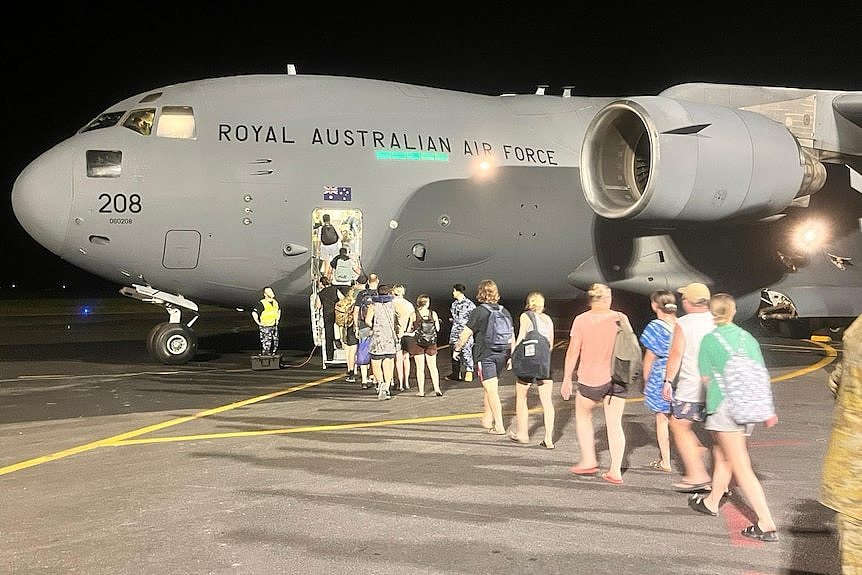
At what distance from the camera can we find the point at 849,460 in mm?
3049

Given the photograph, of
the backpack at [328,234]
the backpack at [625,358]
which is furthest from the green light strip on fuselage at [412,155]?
the backpack at [625,358]

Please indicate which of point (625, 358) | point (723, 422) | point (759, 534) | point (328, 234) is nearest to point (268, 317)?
point (328, 234)

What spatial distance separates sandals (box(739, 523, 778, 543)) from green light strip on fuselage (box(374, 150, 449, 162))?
870 cm

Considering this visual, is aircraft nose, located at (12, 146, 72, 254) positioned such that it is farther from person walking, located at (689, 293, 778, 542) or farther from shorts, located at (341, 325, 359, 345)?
person walking, located at (689, 293, 778, 542)

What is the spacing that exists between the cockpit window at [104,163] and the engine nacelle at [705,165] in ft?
21.5

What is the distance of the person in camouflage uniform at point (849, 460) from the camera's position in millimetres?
2975

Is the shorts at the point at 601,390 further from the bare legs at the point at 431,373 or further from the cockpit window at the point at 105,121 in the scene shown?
the cockpit window at the point at 105,121

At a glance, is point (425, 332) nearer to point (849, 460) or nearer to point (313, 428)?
point (313, 428)

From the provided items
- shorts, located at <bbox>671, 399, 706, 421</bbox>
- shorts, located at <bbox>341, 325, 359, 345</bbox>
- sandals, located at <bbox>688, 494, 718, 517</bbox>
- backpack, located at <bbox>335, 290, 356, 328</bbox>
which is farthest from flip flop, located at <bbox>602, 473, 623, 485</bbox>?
backpack, located at <bbox>335, 290, 356, 328</bbox>

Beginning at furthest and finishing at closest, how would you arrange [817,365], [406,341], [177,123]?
[817,365] < [177,123] < [406,341]

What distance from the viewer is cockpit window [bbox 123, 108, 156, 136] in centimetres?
1191

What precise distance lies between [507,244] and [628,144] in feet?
9.12

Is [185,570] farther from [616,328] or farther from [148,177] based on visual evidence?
[148,177]

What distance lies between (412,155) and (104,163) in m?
4.54
